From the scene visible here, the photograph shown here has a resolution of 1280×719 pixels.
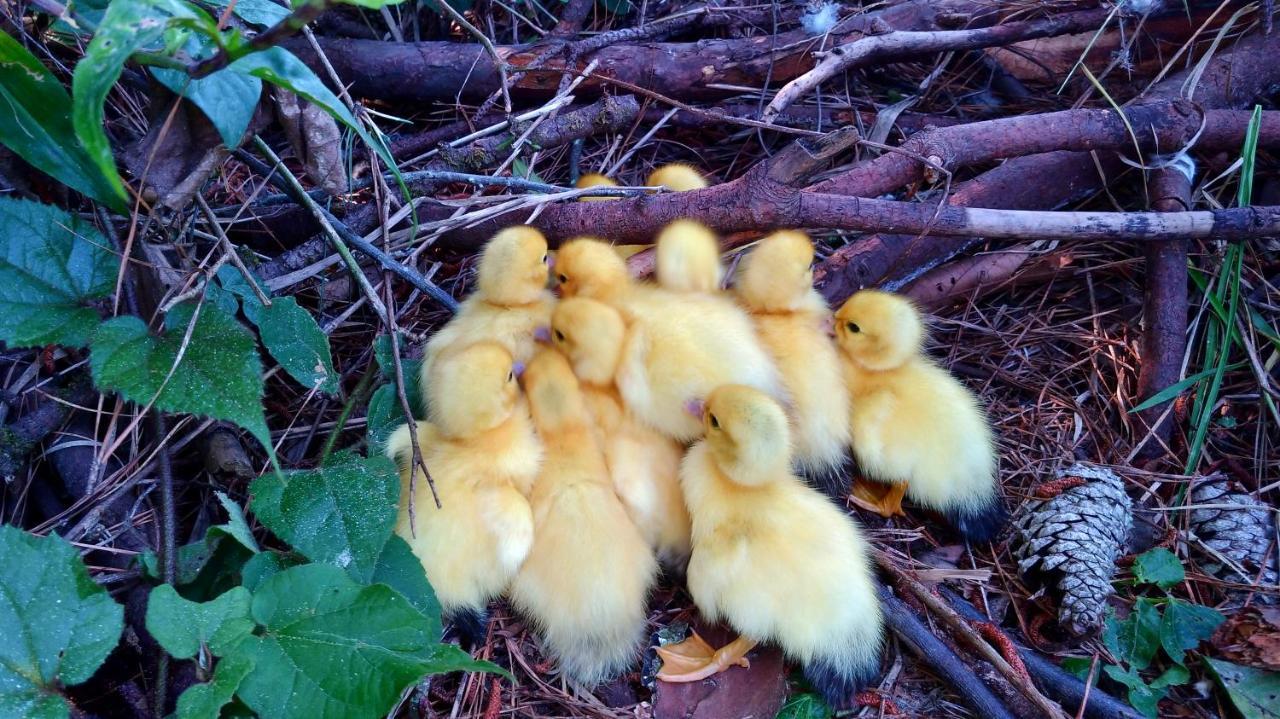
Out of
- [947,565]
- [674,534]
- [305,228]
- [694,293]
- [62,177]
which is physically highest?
[62,177]

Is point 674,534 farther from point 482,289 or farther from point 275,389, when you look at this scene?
point 275,389

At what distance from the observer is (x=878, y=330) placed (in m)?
1.83

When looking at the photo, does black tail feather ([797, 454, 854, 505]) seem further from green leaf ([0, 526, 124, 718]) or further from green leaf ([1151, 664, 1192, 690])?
green leaf ([0, 526, 124, 718])

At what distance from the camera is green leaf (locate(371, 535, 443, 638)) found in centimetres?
144

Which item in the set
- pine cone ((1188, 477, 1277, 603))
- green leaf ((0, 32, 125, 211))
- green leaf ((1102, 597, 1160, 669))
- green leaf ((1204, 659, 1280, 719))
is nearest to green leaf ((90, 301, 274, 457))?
green leaf ((0, 32, 125, 211))

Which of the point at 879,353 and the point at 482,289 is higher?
the point at 482,289

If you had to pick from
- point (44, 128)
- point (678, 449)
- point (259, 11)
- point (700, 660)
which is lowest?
point (700, 660)

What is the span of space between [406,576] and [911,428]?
1.05m

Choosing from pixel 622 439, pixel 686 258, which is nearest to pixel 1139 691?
pixel 622 439

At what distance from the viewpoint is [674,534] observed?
1736 millimetres

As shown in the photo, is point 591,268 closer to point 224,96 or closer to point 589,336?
point 589,336

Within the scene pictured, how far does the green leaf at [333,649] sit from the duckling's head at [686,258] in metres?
0.92

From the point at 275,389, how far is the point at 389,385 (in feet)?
0.98

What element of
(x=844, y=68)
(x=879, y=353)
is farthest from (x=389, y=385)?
(x=844, y=68)
